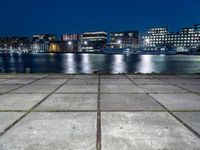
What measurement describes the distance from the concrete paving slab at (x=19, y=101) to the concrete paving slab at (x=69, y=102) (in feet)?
1.20

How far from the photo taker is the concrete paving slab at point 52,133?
11.7ft

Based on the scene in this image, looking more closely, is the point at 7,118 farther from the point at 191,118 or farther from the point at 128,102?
the point at 191,118

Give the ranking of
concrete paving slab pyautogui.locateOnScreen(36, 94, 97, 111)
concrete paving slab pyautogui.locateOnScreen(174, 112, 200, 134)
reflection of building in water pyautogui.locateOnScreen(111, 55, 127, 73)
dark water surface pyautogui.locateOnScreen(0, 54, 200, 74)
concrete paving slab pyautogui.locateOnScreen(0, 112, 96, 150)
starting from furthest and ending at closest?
dark water surface pyautogui.locateOnScreen(0, 54, 200, 74), reflection of building in water pyautogui.locateOnScreen(111, 55, 127, 73), concrete paving slab pyautogui.locateOnScreen(36, 94, 97, 111), concrete paving slab pyautogui.locateOnScreen(174, 112, 200, 134), concrete paving slab pyautogui.locateOnScreen(0, 112, 96, 150)

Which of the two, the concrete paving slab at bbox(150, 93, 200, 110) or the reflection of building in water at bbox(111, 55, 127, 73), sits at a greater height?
the concrete paving slab at bbox(150, 93, 200, 110)

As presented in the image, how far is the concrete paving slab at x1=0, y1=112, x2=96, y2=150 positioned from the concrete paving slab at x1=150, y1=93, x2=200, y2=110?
263 centimetres

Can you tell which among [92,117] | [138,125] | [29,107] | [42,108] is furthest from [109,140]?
[29,107]

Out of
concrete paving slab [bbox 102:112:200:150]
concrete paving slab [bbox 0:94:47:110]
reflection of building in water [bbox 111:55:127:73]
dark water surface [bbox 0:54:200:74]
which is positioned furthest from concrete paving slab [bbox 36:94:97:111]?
reflection of building in water [bbox 111:55:127:73]

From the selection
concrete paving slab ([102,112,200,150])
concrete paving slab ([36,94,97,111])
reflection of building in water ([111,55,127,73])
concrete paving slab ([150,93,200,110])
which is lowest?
reflection of building in water ([111,55,127,73])

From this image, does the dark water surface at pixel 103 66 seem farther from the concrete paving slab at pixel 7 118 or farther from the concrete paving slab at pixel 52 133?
the concrete paving slab at pixel 52 133

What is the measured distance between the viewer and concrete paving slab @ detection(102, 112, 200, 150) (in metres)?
3.56

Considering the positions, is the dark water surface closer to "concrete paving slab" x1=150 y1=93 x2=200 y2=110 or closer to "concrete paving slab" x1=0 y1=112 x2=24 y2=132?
"concrete paving slab" x1=150 y1=93 x2=200 y2=110

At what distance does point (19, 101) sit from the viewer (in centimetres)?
668

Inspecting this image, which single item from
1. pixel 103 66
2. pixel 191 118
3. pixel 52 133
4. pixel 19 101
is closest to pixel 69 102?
pixel 19 101

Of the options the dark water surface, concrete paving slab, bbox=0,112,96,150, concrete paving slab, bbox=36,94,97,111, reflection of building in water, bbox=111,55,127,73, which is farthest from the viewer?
the dark water surface
